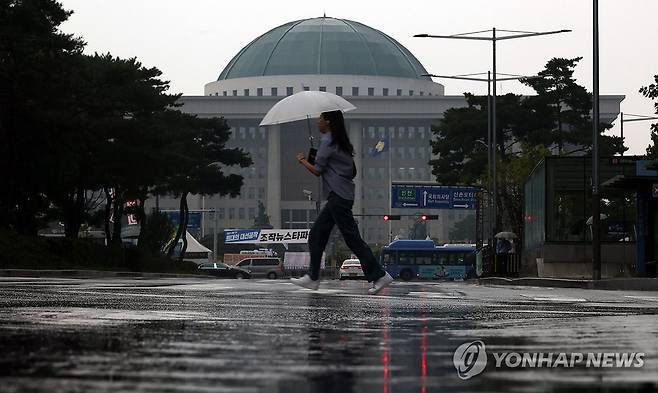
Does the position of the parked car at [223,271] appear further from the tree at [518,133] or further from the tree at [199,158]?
the tree at [518,133]

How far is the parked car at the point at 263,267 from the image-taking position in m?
109

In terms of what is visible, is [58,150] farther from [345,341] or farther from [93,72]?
[345,341]

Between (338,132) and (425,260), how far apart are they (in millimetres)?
90239

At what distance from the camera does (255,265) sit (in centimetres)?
11056

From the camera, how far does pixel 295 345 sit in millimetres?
6652

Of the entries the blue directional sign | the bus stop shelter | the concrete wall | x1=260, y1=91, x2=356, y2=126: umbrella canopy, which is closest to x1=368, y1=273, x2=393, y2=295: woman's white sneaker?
x1=260, y1=91, x2=356, y2=126: umbrella canopy

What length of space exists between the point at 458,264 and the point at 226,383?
99409 millimetres

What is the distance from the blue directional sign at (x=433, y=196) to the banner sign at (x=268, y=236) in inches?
1384

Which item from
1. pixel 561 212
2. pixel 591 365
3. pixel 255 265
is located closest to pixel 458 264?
pixel 255 265

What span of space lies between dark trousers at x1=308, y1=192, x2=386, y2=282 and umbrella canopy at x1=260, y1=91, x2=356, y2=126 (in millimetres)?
1472

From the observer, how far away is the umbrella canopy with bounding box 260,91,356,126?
1440cm

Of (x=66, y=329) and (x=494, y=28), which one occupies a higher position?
(x=494, y=28)

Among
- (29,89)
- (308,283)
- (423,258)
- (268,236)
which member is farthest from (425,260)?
(308,283)

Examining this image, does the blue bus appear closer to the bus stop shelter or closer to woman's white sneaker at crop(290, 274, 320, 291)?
the bus stop shelter
